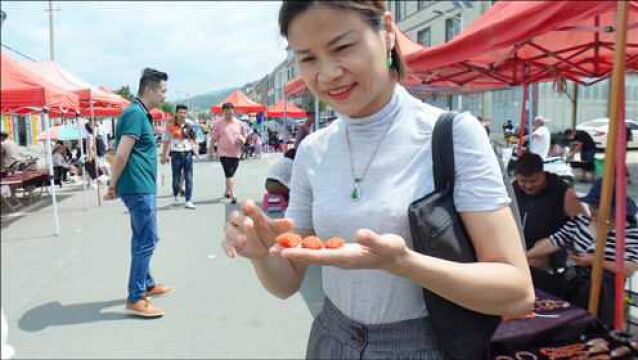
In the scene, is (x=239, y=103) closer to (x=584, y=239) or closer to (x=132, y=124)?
(x=132, y=124)

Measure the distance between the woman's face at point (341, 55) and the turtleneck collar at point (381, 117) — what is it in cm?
5

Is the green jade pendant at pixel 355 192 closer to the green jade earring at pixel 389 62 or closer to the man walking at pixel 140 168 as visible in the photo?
the green jade earring at pixel 389 62

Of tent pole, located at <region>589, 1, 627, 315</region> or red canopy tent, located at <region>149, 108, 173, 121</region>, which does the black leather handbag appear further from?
tent pole, located at <region>589, 1, 627, 315</region>

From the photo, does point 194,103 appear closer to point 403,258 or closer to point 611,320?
point 403,258

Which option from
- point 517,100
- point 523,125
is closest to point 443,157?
point 517,100

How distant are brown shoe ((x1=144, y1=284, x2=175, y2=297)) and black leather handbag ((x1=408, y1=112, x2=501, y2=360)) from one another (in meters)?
1.90

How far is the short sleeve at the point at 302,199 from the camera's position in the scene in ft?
3.38

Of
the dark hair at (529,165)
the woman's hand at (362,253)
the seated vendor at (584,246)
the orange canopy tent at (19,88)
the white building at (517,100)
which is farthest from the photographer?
the dark hair at (529,165)

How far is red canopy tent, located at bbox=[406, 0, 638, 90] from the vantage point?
1549mm

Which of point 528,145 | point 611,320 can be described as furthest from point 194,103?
point 528,145

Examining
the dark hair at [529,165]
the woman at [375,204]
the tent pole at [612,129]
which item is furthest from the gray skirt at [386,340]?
the dark hair at [529,165]

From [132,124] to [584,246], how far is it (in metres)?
2.78

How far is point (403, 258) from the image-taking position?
0.73 meters

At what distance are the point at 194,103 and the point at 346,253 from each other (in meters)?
0.53
